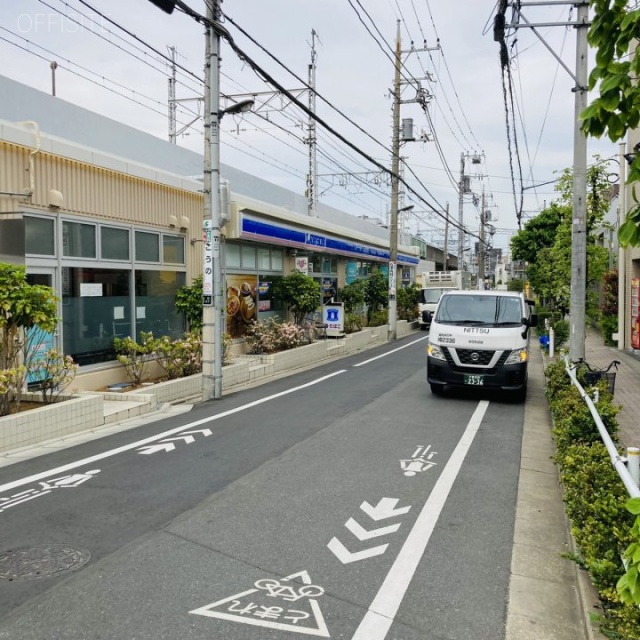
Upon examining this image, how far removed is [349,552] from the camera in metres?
4.93

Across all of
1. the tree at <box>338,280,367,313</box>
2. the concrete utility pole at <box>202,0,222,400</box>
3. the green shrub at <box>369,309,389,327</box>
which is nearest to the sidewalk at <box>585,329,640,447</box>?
the concrete utility pole at <box>202,0,222,400</box>

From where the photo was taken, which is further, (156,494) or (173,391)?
(173,391)

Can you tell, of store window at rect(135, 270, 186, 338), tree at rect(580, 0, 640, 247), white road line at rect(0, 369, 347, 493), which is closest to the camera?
tree at rect(580, 0, 640, 247)

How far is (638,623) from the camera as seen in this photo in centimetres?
311

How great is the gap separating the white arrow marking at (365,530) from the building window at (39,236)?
26.4ft

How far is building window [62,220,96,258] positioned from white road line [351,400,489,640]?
815cm

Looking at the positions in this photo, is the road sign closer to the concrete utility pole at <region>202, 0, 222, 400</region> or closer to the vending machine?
the concrete utility pole at <region>202, 0, 222, 400</region>

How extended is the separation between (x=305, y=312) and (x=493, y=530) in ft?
50.8

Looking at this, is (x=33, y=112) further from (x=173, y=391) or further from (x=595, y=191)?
(x=595, y=191)

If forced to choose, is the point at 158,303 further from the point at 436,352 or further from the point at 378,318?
the point at 378,318

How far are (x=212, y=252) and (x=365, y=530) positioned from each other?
8115mm

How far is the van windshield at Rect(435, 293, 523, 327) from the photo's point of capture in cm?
1212

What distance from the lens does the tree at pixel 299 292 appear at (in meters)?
20.0

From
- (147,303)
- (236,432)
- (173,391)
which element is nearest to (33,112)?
Answer: (147,303)
